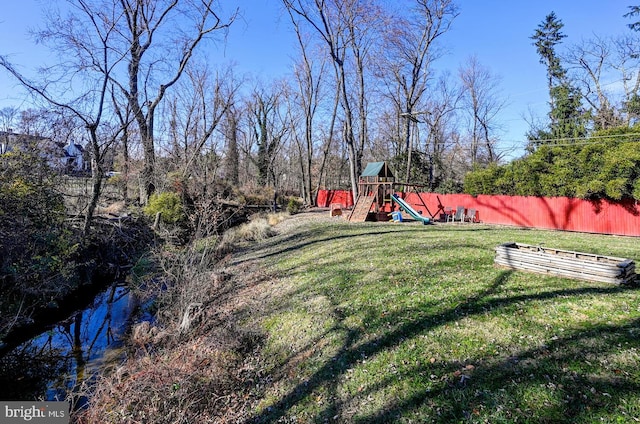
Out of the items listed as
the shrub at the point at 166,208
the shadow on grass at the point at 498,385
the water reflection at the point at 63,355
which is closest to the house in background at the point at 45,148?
the shrub at the point at 166,208

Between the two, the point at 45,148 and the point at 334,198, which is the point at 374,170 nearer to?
the point at 334,198

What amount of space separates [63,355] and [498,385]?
826cm

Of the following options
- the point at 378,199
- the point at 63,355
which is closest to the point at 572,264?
the point at 63,355

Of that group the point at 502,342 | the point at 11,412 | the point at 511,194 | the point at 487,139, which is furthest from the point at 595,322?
the point at 487,139

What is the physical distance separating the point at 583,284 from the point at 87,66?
49.2ft

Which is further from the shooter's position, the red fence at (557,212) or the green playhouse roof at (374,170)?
the green playhouse roof at (374,170)

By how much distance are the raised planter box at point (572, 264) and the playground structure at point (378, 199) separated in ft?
35.1

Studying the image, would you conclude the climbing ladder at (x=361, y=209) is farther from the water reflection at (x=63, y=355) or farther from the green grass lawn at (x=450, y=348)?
the water reflection at (x=63, y=355)

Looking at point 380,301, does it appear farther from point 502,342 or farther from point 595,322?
point 595,322

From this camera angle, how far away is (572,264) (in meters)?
6.59

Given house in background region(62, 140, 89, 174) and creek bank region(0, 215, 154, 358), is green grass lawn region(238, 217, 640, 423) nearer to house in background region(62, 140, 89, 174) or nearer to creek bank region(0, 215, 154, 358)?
creek bank region(0, 215, 154, 358)

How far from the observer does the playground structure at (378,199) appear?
19.2m

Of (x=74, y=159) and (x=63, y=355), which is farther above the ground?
(x=74, y=159)

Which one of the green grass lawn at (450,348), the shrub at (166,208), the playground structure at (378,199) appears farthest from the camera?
the playground structure at (378,199)
